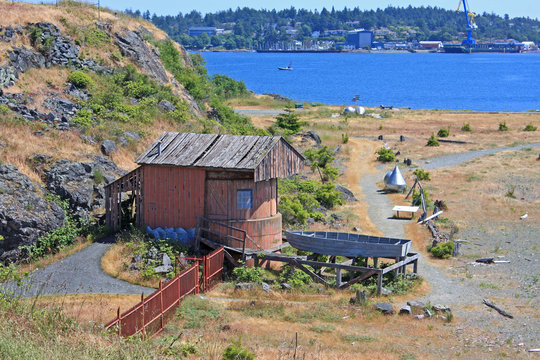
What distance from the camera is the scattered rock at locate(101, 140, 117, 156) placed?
3378 cm

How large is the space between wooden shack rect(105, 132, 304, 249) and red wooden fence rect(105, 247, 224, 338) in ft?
6.96

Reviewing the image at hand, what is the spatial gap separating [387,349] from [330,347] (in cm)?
Result: 160

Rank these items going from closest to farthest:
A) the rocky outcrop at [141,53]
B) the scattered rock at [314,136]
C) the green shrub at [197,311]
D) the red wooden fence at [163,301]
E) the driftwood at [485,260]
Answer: the red wooden fence at [163,301] → the green shrub at [197,311] → the driftwood at [485,260] → the rocky outcrop at [141,53] → the scattered rock at [314,136]

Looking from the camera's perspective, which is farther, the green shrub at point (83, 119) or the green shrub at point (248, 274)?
the green shrub at point (83, 119)

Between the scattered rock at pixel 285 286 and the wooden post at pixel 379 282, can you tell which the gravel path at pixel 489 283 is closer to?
the wooden post at pixel 379 282

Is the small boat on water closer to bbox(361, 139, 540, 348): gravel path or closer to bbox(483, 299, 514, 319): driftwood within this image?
bbox(361, 139, 540, 348): gravel path

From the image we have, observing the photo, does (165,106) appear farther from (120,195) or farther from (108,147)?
(120,195)

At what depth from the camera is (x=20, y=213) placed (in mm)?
25344

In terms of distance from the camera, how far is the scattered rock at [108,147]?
111 ft

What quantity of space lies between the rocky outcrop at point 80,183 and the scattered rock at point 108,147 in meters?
2.31

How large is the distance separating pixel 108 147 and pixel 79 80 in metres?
8.52

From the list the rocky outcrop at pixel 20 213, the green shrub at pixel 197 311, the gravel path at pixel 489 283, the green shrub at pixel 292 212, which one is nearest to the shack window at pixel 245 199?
the green shrub at pixel 197 311

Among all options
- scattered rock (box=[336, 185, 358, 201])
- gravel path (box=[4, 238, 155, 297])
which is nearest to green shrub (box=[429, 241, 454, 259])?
scattered rock (box=[336, 185, 358, 201])

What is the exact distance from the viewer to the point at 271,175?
85.6 feet
